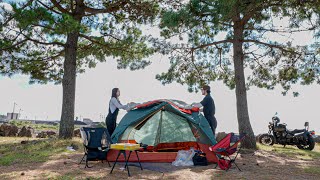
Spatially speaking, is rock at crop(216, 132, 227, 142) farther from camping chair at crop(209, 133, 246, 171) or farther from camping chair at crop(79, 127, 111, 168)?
camping chair at crop(79, 127, 111, 168)

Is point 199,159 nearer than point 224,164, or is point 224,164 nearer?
point 224,164

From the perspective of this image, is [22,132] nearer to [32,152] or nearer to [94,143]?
[32,152]

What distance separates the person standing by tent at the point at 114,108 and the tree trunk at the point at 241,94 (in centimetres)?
442

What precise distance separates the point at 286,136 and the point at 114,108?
788 cm

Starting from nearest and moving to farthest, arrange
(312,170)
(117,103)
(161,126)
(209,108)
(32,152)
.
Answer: (312,170) < (117,103) < (209,108) < (161,126) < (32,152)

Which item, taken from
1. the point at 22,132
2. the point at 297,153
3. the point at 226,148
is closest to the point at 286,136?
the point at 297,153

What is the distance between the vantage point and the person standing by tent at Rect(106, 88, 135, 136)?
23.4 feet

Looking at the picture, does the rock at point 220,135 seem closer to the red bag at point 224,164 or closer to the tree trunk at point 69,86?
the tree trunk at point 69,86

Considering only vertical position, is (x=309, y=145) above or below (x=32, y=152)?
above

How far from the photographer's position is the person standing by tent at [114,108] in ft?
23.4

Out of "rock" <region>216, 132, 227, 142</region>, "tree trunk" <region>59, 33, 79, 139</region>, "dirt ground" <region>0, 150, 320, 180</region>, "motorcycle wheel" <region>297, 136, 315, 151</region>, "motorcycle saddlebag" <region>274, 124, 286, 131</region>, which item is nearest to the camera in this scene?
"dirt ground" <region>0, 150, 320, 180</region>

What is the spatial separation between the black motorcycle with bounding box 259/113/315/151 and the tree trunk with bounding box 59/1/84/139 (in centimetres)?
774

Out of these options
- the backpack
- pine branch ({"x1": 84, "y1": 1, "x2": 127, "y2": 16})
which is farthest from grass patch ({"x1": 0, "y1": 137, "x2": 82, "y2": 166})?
pine branch ({"x1": 84, "y1": 1, "x2": 127, "y2": 16})

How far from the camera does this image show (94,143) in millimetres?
5957
